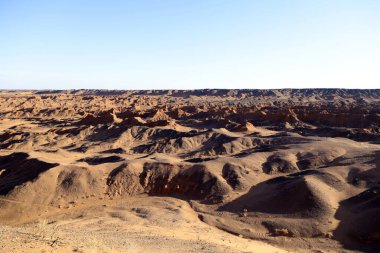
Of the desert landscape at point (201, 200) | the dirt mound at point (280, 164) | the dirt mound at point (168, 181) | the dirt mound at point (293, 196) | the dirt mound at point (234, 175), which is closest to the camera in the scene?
the desert landscape at point (201, 200)

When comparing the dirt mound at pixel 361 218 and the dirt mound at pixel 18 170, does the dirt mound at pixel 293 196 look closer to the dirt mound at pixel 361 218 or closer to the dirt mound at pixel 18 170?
the dirt mound at pixel 361 218

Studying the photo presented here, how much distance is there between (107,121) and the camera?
67.9m

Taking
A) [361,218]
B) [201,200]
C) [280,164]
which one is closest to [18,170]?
[201,200]

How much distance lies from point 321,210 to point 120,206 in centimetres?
1534

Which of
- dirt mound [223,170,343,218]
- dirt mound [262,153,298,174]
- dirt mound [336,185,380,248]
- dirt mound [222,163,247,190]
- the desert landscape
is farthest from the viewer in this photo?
dirt mound [262,153,298,174]

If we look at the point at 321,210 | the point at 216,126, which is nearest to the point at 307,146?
the point at 321,210

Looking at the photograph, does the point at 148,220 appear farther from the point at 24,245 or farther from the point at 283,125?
the point at 283,125

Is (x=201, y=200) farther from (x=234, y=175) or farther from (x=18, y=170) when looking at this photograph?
(x=18, y=170)

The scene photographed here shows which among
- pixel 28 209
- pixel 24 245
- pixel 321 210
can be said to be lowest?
pixel 28 209

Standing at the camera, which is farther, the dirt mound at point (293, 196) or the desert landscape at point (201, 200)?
the dirt mound at point (293, 196)

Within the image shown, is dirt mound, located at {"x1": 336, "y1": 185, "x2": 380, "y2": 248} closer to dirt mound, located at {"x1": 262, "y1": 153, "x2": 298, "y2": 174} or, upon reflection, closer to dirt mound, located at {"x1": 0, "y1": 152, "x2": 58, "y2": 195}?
dirt mound, located at {"x1": 262, "y1": 153, "x2": 298, "y2": 174}

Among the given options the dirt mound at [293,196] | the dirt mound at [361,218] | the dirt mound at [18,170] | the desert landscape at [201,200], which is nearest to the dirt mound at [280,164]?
the desert landscape at [201,200]

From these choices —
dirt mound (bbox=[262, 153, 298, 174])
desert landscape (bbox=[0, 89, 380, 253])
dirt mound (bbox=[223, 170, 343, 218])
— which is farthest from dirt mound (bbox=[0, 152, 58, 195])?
dirt mound (bbox=[262, 153, 298, 174])

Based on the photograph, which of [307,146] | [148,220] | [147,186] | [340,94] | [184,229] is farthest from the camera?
[340,94]
